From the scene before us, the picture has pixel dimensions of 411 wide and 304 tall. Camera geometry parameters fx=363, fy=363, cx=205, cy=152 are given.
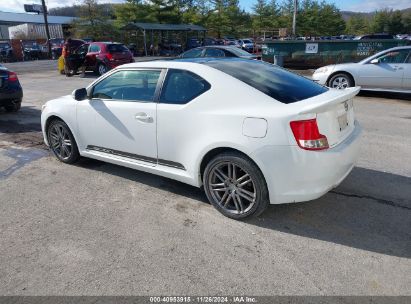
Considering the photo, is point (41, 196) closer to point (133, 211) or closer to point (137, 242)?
point (133, 211)

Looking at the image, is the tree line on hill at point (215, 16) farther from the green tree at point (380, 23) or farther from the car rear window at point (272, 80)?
the car rear window at point (272, 80)

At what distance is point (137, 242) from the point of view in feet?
10.6

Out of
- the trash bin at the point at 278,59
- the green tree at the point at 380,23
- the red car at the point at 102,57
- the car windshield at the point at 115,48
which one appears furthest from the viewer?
the green tree at the point at 380,23

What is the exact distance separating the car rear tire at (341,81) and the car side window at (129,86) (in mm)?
7731

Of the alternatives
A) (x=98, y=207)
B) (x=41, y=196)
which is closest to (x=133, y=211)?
(x=98, y=207)

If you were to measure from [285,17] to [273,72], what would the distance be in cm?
5402

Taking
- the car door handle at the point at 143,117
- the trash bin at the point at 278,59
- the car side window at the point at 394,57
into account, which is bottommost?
the trash bin at the point at 278,59

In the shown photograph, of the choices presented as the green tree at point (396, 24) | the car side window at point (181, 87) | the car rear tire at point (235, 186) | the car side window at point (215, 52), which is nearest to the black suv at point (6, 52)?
the car side window at point (215, 52)

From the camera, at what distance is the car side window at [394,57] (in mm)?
9797

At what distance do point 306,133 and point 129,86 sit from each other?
222 centimetres

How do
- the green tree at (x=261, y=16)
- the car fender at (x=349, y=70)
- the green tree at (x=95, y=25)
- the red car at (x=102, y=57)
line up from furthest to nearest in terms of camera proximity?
the green tree at (x=261, y=16), the green tree at (x=95, y=25), the red car at (x=102, y=57), the car fender at (x=349, y=70)

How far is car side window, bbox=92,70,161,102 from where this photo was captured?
4.04 meters

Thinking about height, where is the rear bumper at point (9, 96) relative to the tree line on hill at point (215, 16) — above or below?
below

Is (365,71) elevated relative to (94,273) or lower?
elevated
